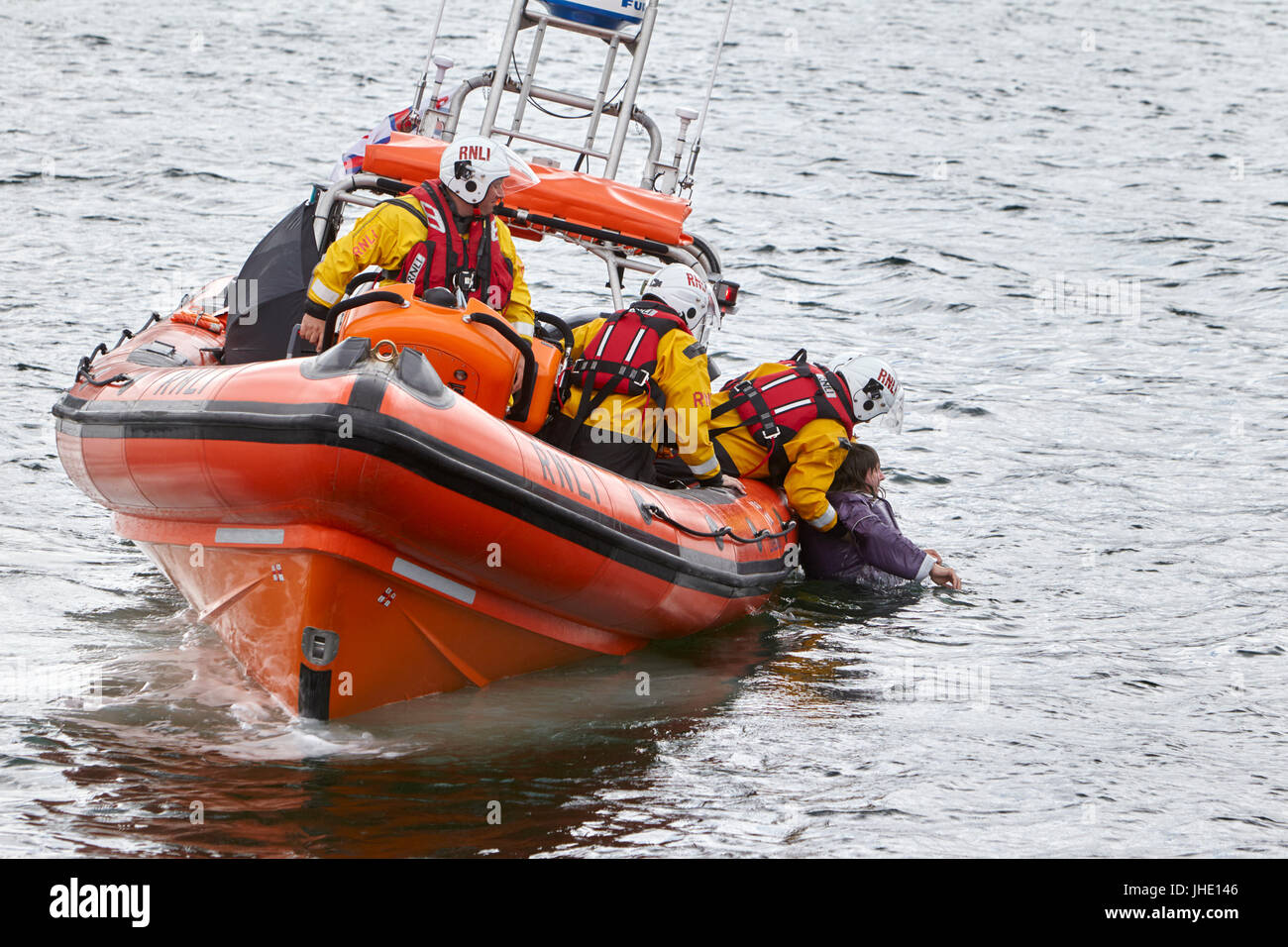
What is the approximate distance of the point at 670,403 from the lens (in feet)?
15.4

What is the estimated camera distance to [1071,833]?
3598 mm

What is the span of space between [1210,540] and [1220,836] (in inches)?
120

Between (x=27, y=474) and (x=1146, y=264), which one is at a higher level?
(x=1146, y=264)

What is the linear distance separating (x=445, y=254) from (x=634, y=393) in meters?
0.72

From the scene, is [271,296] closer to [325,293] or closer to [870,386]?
[325,293]

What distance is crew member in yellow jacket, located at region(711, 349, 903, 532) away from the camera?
529 cm

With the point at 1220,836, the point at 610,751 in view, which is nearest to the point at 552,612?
the point at 610,751

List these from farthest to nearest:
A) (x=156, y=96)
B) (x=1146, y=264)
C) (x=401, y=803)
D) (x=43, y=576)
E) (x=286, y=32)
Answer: (x=286, y=32), (x=156, y=96), (x=1146, y=264), (x=43, y=576), (x=401, y=803)

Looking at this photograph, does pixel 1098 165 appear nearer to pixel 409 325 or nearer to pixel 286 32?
pixel 286 32

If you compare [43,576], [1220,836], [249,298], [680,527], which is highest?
[249,298]

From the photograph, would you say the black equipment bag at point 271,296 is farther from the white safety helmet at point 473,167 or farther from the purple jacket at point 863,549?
the purple jacket at point 863,549
